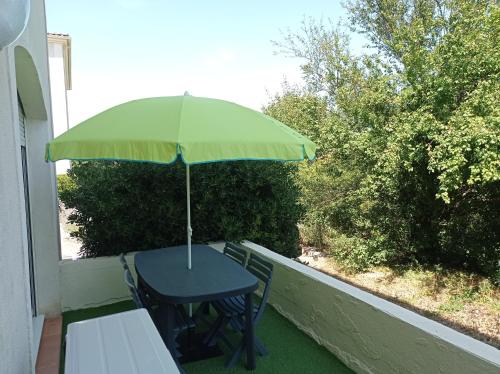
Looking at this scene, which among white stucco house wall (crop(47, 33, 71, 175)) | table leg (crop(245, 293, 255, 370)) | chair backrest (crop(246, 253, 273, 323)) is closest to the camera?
table leg (crop(245, 293, 255, 370))

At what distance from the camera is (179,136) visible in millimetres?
2568

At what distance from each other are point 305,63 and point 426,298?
34.9 ft

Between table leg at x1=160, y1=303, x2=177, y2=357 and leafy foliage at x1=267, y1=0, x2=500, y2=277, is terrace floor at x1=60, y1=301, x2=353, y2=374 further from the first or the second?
leafy foliage at x1=267, y1=0, x2=500, y2=277

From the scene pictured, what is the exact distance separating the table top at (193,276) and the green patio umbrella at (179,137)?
42.6 inches

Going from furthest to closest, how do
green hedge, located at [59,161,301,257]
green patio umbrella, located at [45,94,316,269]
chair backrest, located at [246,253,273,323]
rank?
green hedge, located at [59,161,301,257], chair backrest, located at [246,253,273,323], green patio umbrella, located at [45,94,316,269]

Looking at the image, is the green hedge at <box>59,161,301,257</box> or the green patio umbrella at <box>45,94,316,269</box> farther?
the green hedge at <box>59,161,301,257</box>

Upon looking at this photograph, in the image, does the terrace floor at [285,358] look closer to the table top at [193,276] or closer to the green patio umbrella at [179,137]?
the table top at [193,276]

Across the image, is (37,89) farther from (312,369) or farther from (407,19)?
(407,19)

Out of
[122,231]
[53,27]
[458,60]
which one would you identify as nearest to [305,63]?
[458,60]

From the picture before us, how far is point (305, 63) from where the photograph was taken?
15.5 metres

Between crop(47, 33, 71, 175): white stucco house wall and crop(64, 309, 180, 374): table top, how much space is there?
15.4m

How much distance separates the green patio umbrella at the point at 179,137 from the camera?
8.41ft

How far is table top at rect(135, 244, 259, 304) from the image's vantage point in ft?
9.52

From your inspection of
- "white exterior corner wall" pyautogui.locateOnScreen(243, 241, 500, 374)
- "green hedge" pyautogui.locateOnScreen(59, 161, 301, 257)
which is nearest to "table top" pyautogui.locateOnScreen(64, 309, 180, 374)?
"white exterior corner wall" pyautogui.locateOnScreen(243, 241, 500, 374)
